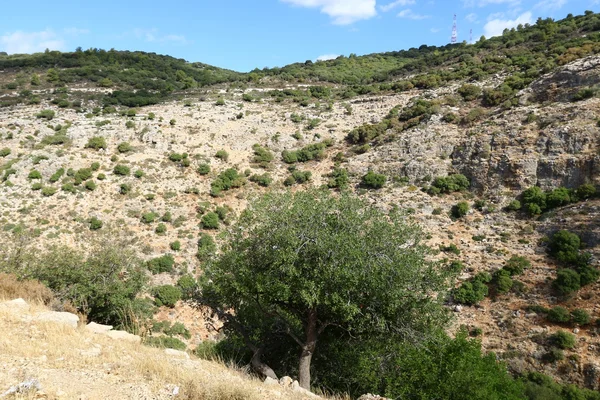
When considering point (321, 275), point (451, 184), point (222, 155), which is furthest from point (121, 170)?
point (451, 184)

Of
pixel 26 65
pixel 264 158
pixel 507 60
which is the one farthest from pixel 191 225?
pixel 26 65

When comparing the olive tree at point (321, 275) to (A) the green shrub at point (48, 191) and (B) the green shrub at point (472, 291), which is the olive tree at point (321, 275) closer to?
(B) the green shrub at point (472, 291)

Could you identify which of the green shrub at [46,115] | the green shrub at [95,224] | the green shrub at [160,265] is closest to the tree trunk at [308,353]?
the green shrub at [160,265]

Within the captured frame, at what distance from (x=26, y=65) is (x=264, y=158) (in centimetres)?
5376

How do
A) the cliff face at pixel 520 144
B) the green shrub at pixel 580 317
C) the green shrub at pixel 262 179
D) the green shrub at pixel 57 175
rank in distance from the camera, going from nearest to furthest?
1. the green shrub at pixel 580 317
2. the cliff face at pixel 520 144
3. the green shrub at pixel 57 175
4. the green shrub at pixel 262 179

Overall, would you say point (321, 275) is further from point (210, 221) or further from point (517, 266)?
point (210, 221)

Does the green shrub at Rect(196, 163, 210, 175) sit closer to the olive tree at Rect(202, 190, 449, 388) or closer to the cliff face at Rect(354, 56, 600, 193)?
the cliff face at Rect(354, 56, 600, 193)

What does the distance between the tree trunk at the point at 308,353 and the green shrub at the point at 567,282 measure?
49.7ft

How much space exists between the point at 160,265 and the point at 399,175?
20383mm

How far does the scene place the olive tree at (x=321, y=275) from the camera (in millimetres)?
10117

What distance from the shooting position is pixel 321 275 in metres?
10.1

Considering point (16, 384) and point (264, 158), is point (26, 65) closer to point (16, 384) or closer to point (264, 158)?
point (264, 158)

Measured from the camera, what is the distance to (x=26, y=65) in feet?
202

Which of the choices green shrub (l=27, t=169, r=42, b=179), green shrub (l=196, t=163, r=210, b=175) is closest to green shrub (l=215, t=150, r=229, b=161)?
green shrub (l=196, t=163, r=210, b=175)
